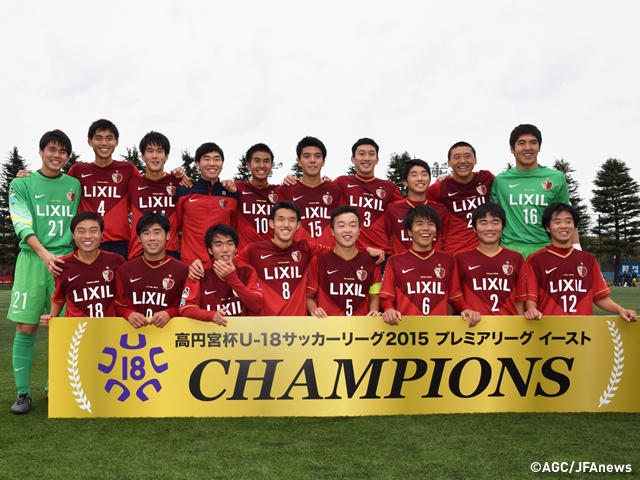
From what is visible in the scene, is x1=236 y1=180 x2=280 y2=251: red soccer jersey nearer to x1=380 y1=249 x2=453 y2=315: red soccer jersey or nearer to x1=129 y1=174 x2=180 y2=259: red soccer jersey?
x1=129 y1=174 x2=180 y2=259: red soccer jersey

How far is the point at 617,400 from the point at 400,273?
1.98 metres

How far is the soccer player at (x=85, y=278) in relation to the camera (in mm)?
4453

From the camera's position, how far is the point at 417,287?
4.54 metres

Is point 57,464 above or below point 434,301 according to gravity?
below

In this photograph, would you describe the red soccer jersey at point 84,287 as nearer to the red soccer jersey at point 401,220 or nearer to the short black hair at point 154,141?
the short black hair at point 154,141

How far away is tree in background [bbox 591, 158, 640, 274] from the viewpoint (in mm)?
52188

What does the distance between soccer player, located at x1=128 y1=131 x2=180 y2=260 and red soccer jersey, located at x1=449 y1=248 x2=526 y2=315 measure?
296cm

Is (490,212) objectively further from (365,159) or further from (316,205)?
(316,205)

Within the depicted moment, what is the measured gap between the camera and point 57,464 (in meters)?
3.05

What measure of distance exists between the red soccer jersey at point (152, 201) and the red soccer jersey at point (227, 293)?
109 cm

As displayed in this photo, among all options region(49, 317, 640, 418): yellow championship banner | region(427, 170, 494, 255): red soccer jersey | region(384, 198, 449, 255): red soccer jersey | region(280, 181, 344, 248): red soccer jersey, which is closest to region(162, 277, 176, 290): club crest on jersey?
region(49, 317, 640, 418): yellow championship banner

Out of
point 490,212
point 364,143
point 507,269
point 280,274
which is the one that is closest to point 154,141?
point 280,274

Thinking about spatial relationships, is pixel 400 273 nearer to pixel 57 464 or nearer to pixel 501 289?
pixel 501 289

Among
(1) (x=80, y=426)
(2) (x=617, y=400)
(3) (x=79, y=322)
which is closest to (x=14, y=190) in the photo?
(3) (x=79, y=322)
